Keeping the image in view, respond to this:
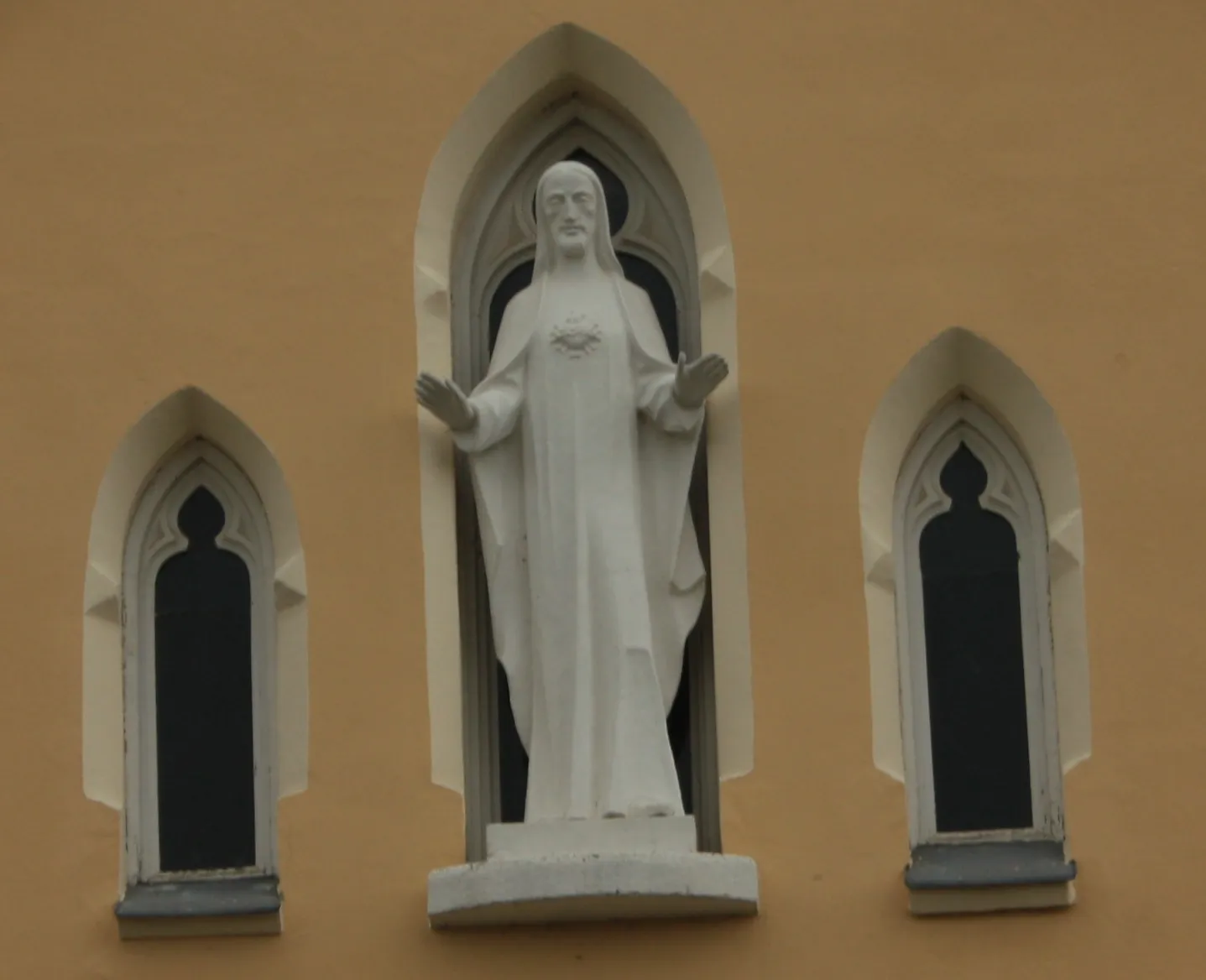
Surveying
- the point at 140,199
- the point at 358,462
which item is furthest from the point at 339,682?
the point at 140,199

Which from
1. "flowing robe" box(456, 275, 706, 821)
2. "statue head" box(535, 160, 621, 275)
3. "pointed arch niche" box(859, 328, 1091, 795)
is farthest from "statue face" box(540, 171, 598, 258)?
"pointed arch niche" box(859, 328, 1091, 795)

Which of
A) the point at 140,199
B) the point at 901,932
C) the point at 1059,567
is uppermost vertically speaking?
the point at 140,199

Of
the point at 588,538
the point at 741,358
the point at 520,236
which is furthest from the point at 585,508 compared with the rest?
the point at 520,236

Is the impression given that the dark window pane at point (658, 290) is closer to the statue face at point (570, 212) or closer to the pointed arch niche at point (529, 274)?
the pointed arch niche at point (529, 274)

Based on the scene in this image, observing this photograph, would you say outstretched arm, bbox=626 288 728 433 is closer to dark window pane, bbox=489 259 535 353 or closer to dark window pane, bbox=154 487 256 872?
dark window pane, bbox=489 259 535 353

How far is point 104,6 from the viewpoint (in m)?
13.9

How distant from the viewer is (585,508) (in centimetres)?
1318

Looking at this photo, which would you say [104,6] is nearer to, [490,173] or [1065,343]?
[490,173]

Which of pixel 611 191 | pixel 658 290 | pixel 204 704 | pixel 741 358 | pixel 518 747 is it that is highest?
pixel 611 191

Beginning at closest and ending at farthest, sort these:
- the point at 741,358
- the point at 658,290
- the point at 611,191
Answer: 1. the point at 741,358
2. the point at 658,290
3. the point at 611,191

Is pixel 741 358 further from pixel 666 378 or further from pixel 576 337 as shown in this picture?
pixel 576 337

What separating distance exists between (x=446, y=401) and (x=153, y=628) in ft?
3.81

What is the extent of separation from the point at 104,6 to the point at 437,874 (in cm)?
291

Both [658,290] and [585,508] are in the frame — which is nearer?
[585,508]
